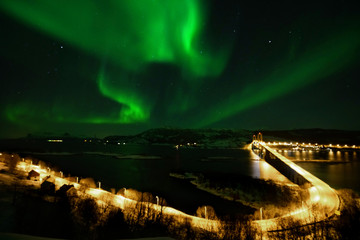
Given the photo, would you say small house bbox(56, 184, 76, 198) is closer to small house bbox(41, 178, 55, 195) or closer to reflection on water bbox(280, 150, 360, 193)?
small house bbox(41, 178, 55, 195)

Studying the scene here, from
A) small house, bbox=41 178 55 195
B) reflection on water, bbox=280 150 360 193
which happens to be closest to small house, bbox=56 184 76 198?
small house, bbox=41 178 55 195

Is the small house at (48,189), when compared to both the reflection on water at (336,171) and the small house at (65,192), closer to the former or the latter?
the small house at (65,192)

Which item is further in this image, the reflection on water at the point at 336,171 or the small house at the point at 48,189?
Answer: the reflection on water at the point at 336,171

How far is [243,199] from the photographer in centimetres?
2667

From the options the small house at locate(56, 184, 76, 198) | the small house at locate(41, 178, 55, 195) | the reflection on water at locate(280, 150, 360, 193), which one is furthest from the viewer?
the reflection on water at locate(280, 150, 360, 193)

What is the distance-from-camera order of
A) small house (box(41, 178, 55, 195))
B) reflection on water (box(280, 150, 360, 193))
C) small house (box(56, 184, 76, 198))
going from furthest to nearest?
reflection on water (box(280, 150, 360, 193)), small house (box(41, 178, 55, 195)), small house (box(56, 184, 76, 198))

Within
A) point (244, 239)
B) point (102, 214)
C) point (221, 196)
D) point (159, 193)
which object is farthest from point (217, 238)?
point (159, 193)

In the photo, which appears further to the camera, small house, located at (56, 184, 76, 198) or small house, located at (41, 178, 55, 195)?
small house, located at (41, 178, 55, 195)

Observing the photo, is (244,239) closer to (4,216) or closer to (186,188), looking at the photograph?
(4,216)

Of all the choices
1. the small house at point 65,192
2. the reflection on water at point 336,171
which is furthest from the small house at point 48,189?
the reflection on water at point 336,171

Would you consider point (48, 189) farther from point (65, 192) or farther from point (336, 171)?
point (336, 171)

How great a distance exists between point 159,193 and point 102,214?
53.4 feet

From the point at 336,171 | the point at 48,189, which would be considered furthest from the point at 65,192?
the point at 336,171

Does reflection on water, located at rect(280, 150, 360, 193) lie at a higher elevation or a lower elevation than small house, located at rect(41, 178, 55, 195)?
higher
